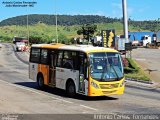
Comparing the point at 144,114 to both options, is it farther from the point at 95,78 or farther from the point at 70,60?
the point at 70,60

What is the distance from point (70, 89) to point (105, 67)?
2443 mm

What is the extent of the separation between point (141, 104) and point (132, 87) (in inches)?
356

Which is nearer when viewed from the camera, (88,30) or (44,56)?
(44,56)

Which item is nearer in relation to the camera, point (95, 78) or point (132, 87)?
point (95, 78)

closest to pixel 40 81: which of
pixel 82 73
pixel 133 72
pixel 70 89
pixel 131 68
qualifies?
pixel 70 89

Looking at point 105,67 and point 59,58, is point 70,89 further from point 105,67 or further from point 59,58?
point 105,67

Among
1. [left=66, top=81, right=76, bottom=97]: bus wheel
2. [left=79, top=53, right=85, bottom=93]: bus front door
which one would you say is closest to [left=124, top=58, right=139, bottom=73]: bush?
[left=66, top=81, right=76, bottom=97]: bus wheel

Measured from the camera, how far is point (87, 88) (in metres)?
20.1

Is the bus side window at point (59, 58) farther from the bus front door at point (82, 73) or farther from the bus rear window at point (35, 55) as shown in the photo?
the bus rear window at point (35, 55)

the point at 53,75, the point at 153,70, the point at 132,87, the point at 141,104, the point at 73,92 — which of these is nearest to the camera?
the point at 141,104

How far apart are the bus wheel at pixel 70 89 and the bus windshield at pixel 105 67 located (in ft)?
5.87

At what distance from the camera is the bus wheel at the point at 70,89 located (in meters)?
21.5

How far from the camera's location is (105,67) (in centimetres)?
2017

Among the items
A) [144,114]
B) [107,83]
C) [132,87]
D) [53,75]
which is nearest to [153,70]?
[132,87]
